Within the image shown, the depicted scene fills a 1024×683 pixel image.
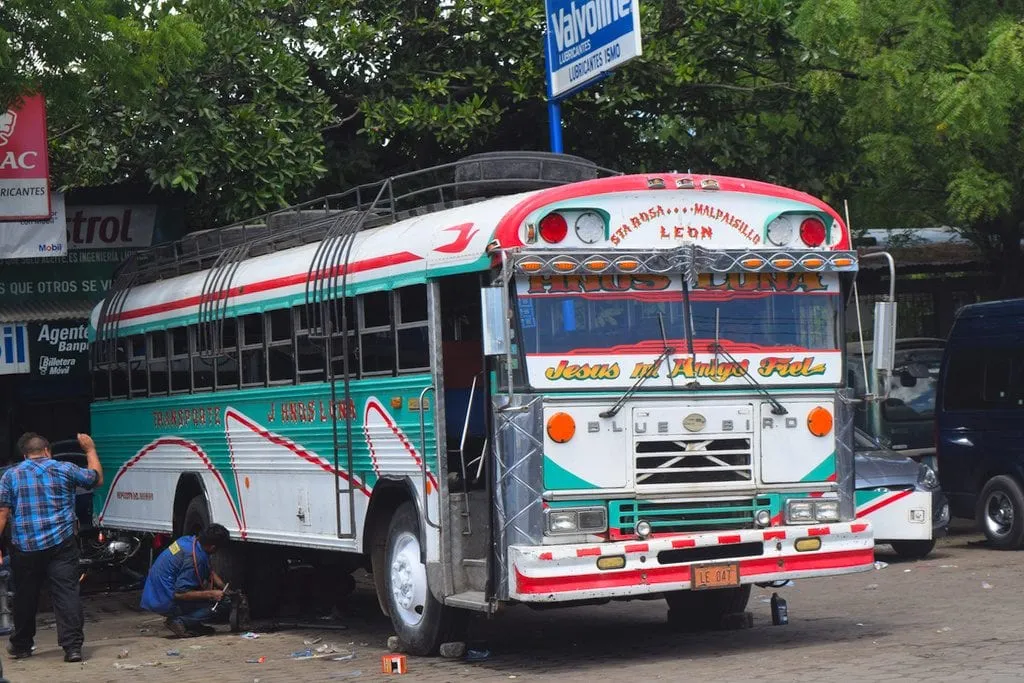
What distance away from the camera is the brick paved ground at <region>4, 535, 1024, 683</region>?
10039 millimetres

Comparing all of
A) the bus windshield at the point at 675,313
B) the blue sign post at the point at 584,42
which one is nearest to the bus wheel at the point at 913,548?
the blue sign post at the point at 584,42

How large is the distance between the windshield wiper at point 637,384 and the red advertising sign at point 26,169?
7.35 metres

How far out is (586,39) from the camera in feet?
50.6

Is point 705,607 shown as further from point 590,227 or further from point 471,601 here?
point 590,227

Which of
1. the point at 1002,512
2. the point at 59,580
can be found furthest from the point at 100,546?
the point at 1002,512

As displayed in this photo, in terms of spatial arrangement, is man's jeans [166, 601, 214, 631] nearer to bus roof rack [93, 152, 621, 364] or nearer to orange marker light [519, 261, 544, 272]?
bus roof rack [93, 152, 621, 364]

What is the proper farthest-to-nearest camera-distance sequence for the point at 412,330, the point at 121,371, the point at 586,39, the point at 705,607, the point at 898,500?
the point at 121,371 → the point at 898,500 → the point at 586,39 → the point at 705,607 → the point at 412,330

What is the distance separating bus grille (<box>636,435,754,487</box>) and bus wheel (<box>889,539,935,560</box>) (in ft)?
22.8

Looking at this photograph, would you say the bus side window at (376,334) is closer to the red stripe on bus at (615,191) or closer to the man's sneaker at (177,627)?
the red stripe on bus at (615,191)

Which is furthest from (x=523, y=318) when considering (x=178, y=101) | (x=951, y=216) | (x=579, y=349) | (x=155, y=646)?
(x=951, y=216)

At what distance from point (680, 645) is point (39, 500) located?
489 cm

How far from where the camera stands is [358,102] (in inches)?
763

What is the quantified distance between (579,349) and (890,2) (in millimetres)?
11112

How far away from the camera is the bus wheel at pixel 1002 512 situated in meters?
17.1
